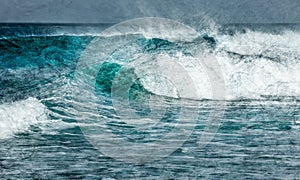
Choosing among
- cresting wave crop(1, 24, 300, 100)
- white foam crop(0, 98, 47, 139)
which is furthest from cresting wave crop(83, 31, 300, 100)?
white foam crop(0, 98, 47, 139)

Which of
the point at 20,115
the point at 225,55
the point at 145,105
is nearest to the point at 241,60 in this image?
the point at 225,55

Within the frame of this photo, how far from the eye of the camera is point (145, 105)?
199 inches

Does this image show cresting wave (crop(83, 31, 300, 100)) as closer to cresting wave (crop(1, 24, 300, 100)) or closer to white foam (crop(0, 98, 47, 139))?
cresting wave (crop(1, 24, 300, 100))

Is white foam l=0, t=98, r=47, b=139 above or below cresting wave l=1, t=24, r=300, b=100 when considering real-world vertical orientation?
below

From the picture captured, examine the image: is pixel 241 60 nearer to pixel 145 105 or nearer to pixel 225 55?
pixel 225 55

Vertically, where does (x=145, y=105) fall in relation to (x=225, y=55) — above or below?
below

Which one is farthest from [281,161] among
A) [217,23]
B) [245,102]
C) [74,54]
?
[74,54]

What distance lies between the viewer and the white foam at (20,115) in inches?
169

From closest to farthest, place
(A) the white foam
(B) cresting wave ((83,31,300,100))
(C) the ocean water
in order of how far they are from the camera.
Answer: (C) the ocean water → (A) the white foam → (B) cresting wave ((83,31,300,100))

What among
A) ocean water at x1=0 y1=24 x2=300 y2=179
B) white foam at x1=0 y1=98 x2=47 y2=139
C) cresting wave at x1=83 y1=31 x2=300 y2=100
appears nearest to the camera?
ocean water at x1=0 y1=24 x2=300 y2=179

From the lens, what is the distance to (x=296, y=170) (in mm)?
3436

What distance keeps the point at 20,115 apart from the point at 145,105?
45.0 inches

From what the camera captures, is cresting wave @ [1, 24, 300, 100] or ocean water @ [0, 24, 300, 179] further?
cresting wave @ [1, 24, 300, 100]

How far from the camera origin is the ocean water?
353cm
